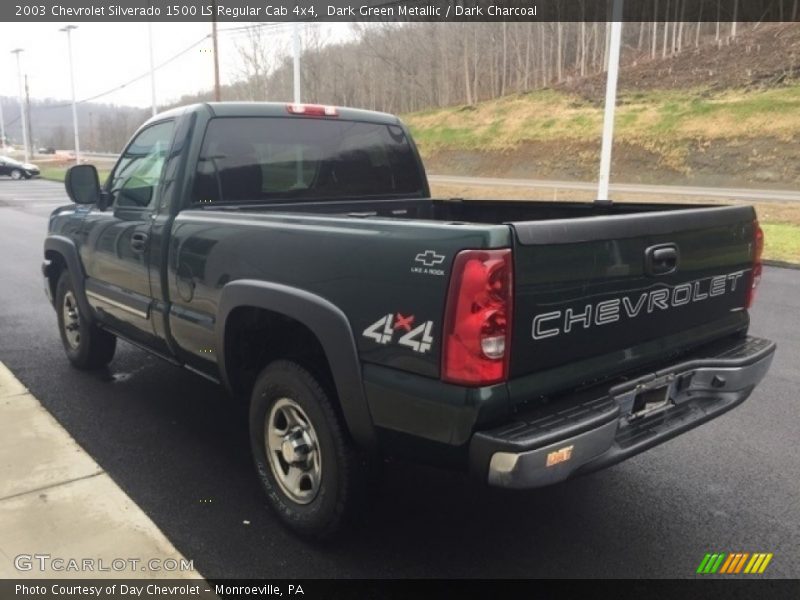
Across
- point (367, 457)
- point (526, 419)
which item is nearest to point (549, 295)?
point (526, 419)

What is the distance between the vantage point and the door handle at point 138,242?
3943mm

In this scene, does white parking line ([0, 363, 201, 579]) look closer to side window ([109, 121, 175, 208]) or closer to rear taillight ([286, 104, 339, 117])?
side window ([109, 121, 175, 208])

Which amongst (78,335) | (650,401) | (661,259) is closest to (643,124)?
(78,335)

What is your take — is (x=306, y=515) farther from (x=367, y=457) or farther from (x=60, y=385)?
(x=60, y=385)

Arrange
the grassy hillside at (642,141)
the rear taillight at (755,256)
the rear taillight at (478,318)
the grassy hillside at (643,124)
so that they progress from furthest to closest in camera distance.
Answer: the grassy hillside at (643,124)
the grassy hillside at (642,141)
the rear taillight at (755,256)
the rear taillight at (478,318)

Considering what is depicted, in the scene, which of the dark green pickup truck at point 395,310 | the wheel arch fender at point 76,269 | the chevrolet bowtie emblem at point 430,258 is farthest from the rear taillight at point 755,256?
the wheel arch fender at point 76,269

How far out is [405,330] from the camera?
241cm

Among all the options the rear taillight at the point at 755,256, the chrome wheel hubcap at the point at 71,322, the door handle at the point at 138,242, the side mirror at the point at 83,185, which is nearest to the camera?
the rear taillight at the point at 755,256

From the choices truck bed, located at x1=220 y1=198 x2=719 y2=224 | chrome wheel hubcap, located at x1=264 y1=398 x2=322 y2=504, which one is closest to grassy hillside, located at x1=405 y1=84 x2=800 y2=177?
truck bed, located at x1=220 y1=198 x2=719 y2=224

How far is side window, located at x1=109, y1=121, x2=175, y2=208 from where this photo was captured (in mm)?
4043

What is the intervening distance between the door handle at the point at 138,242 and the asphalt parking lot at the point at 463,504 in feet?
3.73

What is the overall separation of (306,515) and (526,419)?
1146 mm
